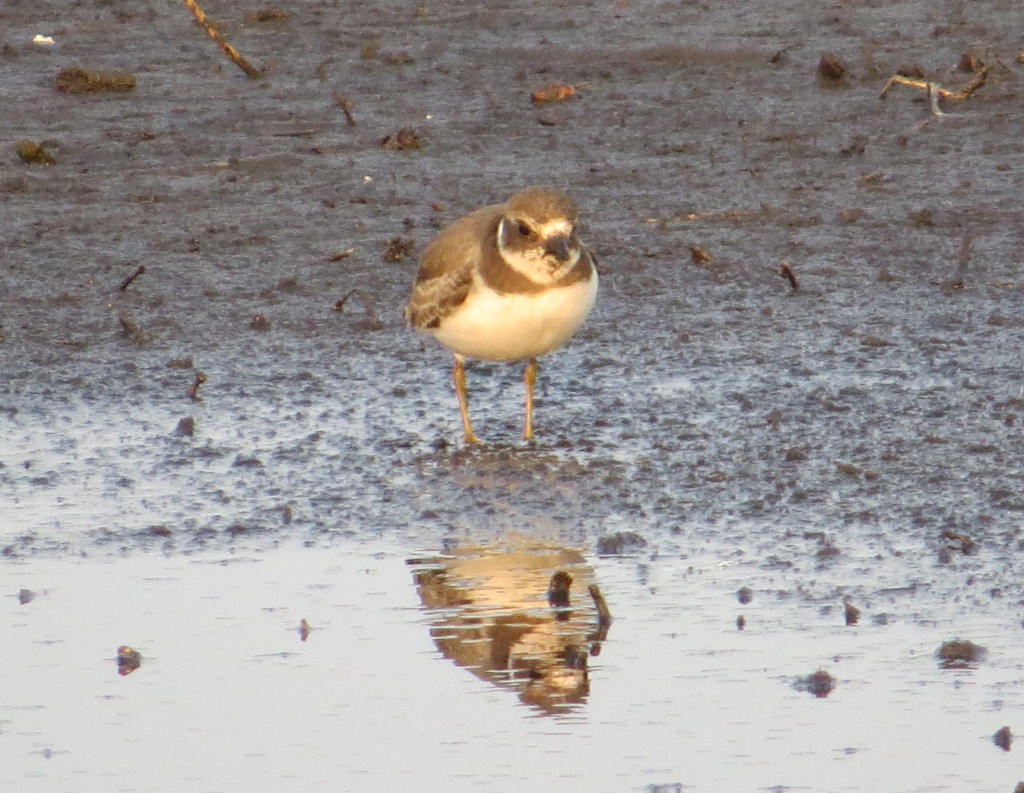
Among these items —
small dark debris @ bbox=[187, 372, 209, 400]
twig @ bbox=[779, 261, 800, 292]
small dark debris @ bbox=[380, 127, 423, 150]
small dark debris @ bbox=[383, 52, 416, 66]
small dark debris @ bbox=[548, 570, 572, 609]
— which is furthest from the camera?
small dark debris @ bbox=[383, 52, 416, 66]

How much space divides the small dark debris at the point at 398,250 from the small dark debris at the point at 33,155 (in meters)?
2.56

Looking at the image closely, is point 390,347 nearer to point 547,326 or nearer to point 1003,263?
point 547,326

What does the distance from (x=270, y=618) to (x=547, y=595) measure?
2.55 ft

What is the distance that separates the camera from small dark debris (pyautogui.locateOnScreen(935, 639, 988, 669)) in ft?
17.7

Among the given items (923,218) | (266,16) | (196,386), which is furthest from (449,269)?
(266,16)

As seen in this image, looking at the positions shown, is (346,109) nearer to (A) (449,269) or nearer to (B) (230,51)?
(B) (230,51)

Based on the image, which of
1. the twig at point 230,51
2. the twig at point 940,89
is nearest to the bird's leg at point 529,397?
the twig at point 940,89

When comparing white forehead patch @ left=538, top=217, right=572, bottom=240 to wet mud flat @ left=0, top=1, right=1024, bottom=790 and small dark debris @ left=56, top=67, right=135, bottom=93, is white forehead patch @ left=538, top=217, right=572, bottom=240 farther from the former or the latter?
small dark debris @ left=56, top=67, right=135, bottom=93

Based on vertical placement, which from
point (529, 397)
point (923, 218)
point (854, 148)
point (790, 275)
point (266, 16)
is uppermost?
point (266, 16)

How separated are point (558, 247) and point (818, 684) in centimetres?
239

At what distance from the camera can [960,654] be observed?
541 centimetres

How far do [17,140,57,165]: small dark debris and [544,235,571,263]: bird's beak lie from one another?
16.2 ft

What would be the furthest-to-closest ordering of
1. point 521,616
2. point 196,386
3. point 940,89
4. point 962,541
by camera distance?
point 940,89 < point 196,386 < point 962,541 < point 521,616

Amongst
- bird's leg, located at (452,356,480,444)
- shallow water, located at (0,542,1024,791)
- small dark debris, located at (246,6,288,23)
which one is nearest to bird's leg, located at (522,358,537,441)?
bird's leg, located at (452,356,480,444)
